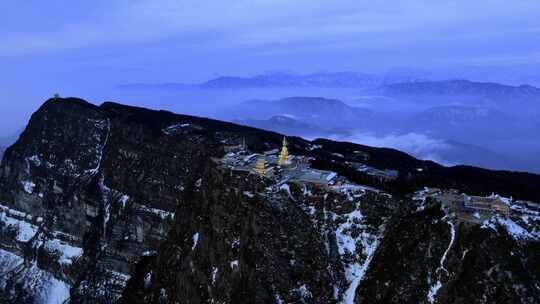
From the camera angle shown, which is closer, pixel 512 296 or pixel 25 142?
pixel 512 296

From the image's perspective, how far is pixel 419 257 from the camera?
65125mm

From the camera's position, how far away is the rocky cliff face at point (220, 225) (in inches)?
2496

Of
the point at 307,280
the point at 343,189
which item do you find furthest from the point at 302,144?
the point at 307,280

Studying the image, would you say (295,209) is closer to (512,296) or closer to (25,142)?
(512,296)

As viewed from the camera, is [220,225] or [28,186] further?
[28,186]

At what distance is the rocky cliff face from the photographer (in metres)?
63.4

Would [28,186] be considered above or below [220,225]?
above

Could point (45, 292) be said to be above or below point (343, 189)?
below

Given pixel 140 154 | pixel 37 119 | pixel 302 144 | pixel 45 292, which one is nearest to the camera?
pixel 45 292

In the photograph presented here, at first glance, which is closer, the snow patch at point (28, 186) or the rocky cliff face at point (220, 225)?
the rocky cliff face at point (220, 225)

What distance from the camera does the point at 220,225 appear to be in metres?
81.1

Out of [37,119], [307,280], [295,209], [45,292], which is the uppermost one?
[37,119]

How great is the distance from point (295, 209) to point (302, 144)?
200ft

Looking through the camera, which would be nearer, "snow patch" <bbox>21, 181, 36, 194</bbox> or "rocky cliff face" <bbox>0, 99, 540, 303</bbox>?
"rocky cliff face" <bbox>0, 99, 540, 303</bbox>
